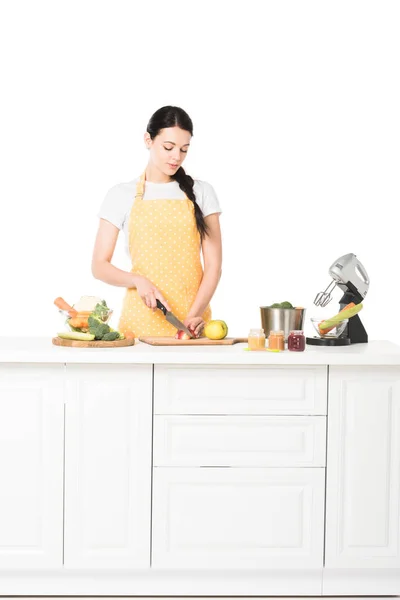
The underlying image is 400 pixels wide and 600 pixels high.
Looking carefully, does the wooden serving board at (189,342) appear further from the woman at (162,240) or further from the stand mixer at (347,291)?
the woman at (162,240)

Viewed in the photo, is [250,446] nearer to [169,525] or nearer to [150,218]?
[169,525]

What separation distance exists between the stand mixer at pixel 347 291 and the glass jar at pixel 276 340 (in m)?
0.27

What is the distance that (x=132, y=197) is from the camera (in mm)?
4484

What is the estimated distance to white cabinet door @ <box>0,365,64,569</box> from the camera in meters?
3.57

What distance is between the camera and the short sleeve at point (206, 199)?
452 centimetres

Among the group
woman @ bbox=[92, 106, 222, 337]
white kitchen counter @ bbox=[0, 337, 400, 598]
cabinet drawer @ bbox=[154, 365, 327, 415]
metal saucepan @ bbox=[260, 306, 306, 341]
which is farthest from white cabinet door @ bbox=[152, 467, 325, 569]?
woman @ bbox=[92, 106, 222, 337]

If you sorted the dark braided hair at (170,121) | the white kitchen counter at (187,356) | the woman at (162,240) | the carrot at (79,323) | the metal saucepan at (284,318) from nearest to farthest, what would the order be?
the white kitchen counter at (187,356)
the carrot at (79,323)
the metal saucepan at (284,318)
the dark braided hair at (170,121)
the woman at (162,240)

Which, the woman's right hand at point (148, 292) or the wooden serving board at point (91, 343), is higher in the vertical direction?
the woman's right hand at point (148, 292)

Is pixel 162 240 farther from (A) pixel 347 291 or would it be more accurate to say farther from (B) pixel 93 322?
(A) pixel 347 291

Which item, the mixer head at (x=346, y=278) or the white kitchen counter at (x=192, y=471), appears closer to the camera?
the white kitchen counter at (x=192, y=471)

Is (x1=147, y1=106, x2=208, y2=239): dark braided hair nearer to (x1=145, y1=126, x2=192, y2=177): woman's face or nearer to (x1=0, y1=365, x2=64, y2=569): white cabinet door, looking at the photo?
(x1=145, y1=126, x2=192, y2=177): woman's face

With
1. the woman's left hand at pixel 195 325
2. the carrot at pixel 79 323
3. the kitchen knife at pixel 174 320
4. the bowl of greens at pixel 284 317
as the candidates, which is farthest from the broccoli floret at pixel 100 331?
the bowl of greens at pixel 284 317

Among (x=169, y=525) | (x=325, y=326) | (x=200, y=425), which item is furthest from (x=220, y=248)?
(x=169, y=525)

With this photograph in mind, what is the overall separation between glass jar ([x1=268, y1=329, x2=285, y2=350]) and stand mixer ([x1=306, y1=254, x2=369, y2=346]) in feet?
0.87
